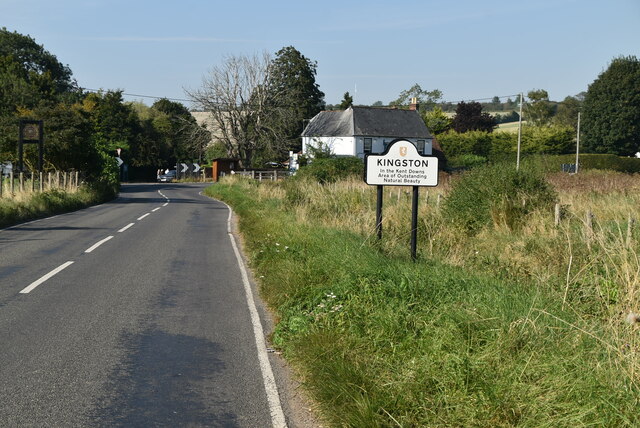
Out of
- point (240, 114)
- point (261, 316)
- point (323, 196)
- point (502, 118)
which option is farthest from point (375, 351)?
point (502, 118)

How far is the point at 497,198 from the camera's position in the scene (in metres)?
16.7

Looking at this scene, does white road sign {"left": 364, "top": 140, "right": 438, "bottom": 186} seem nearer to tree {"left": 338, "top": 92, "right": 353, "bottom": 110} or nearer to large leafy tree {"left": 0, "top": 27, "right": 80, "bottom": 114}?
large leafy tree {"left": 0, "top": 27, "right": 80, "bottom": 114}

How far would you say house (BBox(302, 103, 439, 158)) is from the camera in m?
75.1

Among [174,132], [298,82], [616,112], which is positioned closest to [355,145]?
[298,82]

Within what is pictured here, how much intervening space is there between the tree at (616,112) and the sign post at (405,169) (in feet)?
233

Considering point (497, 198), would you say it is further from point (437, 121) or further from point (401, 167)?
point (437, 121)

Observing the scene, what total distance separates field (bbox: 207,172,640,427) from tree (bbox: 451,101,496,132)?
8249cm

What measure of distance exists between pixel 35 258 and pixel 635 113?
73.8 m

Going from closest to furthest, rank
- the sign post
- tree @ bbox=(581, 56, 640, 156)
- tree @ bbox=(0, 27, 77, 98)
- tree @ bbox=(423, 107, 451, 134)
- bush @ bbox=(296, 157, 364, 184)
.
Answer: the sign post
bush @ bbox=(296, 157, 364, 184)
tree @ bbox=(581, 56, 640, 156)
tree @ bbox=(0, 27, 77, 98)
tree @ bbox=(423, 107, 451, 134)

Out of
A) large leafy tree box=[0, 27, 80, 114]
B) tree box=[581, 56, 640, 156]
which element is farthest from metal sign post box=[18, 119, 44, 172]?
tree box=[581, 56, 640, 156]

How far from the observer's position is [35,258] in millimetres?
13539

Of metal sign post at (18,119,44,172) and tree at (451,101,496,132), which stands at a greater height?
→ tree at (451,101,496,132)

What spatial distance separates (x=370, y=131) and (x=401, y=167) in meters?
66.1

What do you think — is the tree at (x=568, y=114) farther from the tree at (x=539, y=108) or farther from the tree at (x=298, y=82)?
the tree at (x=298, y=82)
